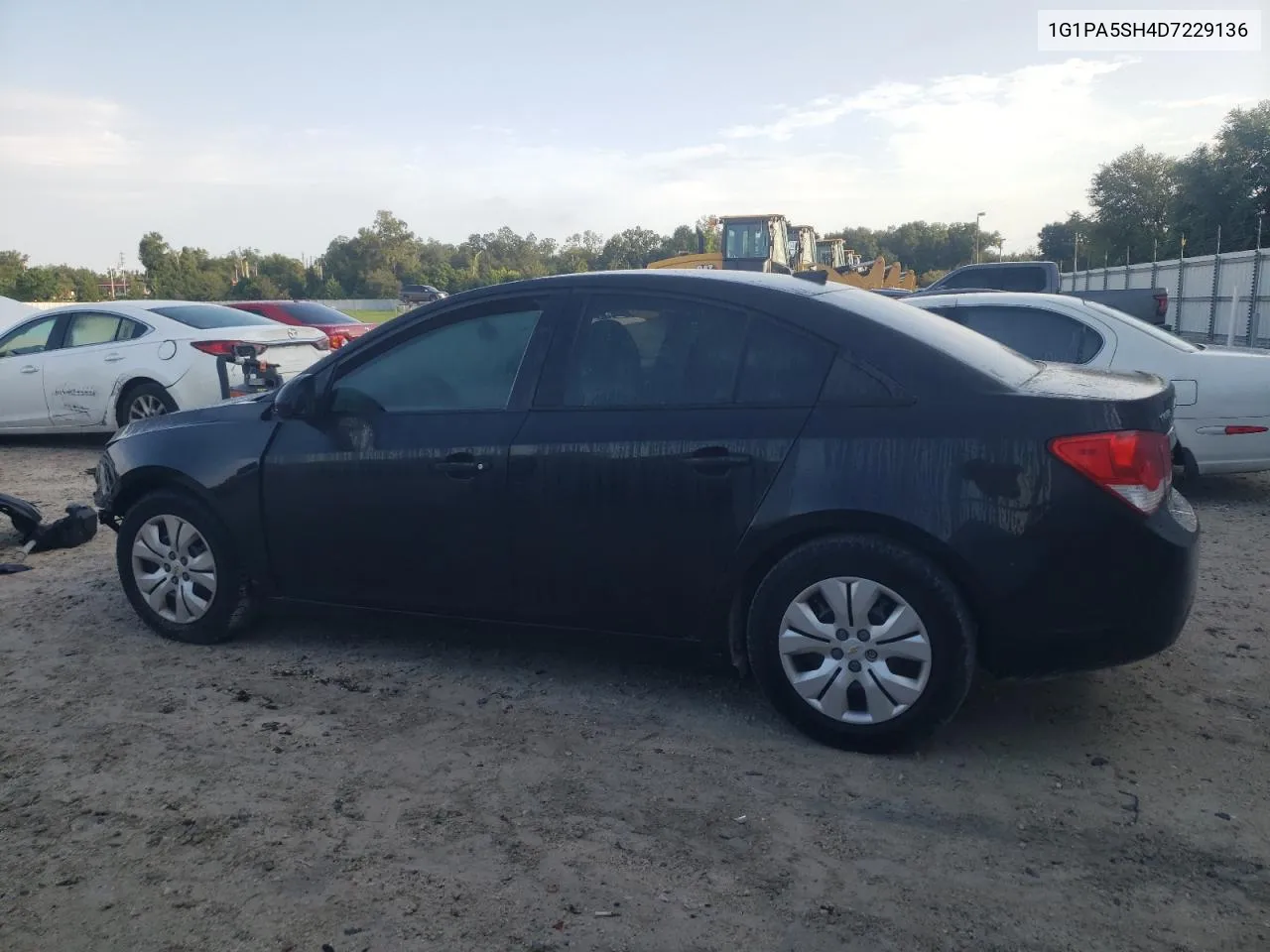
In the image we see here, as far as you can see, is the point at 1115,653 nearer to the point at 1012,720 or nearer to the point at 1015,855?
the point at 1012,720

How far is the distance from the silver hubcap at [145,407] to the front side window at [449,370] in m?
6.86

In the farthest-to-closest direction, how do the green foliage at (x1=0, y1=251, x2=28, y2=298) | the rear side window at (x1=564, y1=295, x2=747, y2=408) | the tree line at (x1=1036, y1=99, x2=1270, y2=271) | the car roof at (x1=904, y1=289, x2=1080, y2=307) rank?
1. the green foliage at (x1=0, y1=251, x2=28, y2=298)
2. the tree line at (x1=1036, y1=99, x2=1270, y2=271)
3. the car roof at (x1=904, y1=289, x2=1080, y2=307)
4. the rear side window at (x1=564, y1=295, x2=747, y2=408)

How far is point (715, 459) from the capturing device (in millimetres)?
3875

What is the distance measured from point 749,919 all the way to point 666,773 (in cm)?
88

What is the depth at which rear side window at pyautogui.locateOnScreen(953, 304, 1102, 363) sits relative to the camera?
25.1 feet

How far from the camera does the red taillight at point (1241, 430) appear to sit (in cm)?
726

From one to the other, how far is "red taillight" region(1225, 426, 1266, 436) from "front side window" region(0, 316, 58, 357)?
10844 mm

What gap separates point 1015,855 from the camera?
3.09 metres

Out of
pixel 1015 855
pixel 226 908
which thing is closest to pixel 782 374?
pixel 1015 855

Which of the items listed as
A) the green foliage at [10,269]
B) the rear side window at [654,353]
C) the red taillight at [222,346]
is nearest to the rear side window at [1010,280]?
the red taillight at [222,346]

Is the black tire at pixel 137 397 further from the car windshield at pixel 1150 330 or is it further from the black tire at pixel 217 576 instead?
the car windshield at pixel 1150 330

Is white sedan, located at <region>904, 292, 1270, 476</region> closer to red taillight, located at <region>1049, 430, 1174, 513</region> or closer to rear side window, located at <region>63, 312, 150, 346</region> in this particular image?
red taillight, located at <region>1049, 430, 1174, 513</region>

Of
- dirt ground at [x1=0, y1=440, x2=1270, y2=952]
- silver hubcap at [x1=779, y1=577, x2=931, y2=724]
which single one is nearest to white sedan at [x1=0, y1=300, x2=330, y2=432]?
dirt ground at [x1=0, y1=440, x2=1270, y2=952]

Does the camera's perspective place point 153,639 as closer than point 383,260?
Yes
